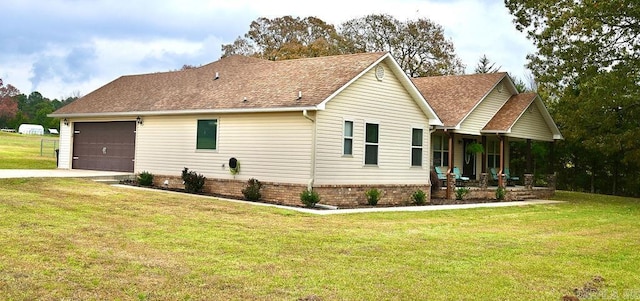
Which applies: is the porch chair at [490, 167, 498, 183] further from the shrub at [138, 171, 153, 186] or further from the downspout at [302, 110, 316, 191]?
the shrub at [138, 171, 153, 186]

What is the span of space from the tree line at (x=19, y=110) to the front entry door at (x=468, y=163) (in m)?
71.8

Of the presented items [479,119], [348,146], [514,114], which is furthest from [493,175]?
[348,146]

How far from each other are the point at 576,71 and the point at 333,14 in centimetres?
2641

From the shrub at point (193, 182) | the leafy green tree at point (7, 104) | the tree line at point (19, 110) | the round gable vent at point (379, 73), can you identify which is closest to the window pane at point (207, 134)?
the shrub at point (193, 182)

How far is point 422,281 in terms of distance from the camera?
7.43m

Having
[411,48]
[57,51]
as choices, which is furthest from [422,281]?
[411,48]

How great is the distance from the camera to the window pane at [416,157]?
2105 cm

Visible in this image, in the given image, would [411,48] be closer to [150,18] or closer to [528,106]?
[528,106]

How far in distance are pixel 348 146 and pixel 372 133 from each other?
1160mm

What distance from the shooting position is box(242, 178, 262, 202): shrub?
1798 centimetres

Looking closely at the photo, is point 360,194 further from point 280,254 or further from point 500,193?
point 280,254

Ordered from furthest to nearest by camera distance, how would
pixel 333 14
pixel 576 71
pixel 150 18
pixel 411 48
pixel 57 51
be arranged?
pixel 333 14, pixel 411 48, pixel 57 51, pixel 576 71, pixel 150 18

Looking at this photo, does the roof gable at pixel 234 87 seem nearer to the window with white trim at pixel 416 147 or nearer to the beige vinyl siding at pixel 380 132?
the beige vinyl siding at pixel 380 132

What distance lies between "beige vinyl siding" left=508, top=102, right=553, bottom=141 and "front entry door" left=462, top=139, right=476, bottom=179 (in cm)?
245
